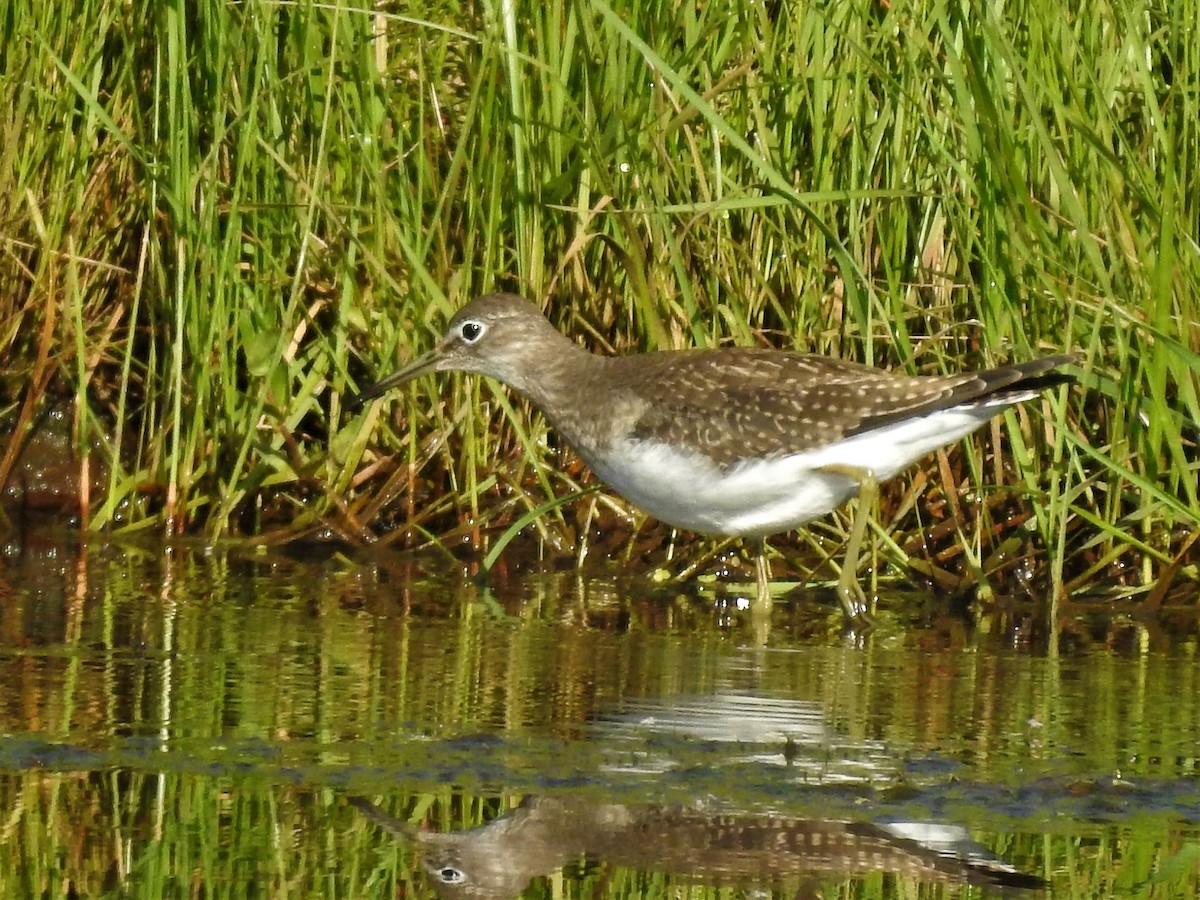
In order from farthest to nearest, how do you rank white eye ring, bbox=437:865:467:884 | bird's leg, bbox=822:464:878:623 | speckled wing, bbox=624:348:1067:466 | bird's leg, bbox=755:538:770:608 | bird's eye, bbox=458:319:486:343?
1. bird's eye, bbox=458:319:486:343
2. bird's leg, bbox=755:538:770:608
3. speckled wing, bbox=624:348:1067:466
4. bird's leg, bbox=822:464:878:623
5. white eye ring, bbox=437:865:467:884

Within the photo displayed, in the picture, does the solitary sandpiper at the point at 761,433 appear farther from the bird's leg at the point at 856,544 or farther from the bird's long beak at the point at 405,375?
the bird's long beak at the point at 405,375

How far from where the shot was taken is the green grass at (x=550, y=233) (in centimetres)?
628

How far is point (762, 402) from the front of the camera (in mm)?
6230

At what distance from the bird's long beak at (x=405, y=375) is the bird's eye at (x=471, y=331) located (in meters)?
0.11

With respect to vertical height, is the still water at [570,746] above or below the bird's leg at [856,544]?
below

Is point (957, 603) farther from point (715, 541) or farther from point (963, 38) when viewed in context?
point (963, 38)

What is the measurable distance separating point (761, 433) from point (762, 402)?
0.09 m

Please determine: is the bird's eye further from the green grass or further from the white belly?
the white belly

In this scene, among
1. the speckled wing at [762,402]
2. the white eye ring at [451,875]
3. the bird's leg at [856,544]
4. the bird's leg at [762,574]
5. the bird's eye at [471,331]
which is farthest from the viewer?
the bird's eye at [471,331]

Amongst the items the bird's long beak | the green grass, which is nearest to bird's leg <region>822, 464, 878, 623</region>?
the green grass

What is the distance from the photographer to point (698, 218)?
644 cm

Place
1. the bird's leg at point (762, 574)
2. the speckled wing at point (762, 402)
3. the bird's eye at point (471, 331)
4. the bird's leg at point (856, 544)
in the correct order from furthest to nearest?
the bird's eye at point (471, 331), the bird's leg at point (762, 574), the speckled wing at point (762, 402), the bird's leg at point (856, 544)

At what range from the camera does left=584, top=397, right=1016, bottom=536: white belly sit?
6.07 meters

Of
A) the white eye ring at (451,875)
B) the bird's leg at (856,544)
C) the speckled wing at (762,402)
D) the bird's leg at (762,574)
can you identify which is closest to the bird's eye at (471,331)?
the speckled wing at (762,402)
